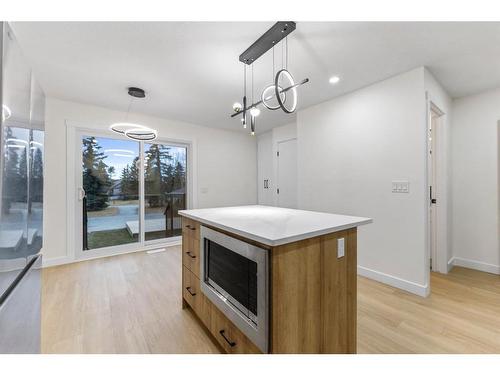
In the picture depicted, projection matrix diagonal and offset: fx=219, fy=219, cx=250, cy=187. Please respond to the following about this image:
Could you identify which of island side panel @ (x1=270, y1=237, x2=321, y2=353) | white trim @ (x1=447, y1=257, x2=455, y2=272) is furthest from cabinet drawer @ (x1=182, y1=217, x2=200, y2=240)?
white trim @ (x1=447, y1=257, x2=455, y2=272)

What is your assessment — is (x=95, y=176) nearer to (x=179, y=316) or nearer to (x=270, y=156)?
(x=179, y=316)

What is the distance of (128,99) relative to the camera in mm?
3137

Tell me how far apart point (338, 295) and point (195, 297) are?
113 centimetres

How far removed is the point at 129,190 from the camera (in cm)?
381

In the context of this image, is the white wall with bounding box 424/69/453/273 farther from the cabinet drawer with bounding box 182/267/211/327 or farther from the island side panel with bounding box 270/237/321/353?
the cabinet drawer with bounding box 182/267/211/327

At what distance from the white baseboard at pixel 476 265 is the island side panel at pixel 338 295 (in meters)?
2.80

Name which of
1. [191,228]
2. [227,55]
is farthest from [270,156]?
[191,228]

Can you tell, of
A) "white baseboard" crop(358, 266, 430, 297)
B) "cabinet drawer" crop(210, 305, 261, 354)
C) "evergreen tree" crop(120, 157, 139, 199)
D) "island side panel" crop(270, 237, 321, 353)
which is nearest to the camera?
"island side panel" crop(270, 237, 321, 353)

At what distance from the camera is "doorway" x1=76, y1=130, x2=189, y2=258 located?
136 inches

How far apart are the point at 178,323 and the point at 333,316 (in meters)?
1.28

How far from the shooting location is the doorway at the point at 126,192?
3.45m

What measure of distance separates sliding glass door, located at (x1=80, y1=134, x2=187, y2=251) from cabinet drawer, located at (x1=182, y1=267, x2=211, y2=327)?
232cm

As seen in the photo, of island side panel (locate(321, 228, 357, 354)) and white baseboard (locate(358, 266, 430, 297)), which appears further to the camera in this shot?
white baseboard (locate(358, 266, 430, 297))
